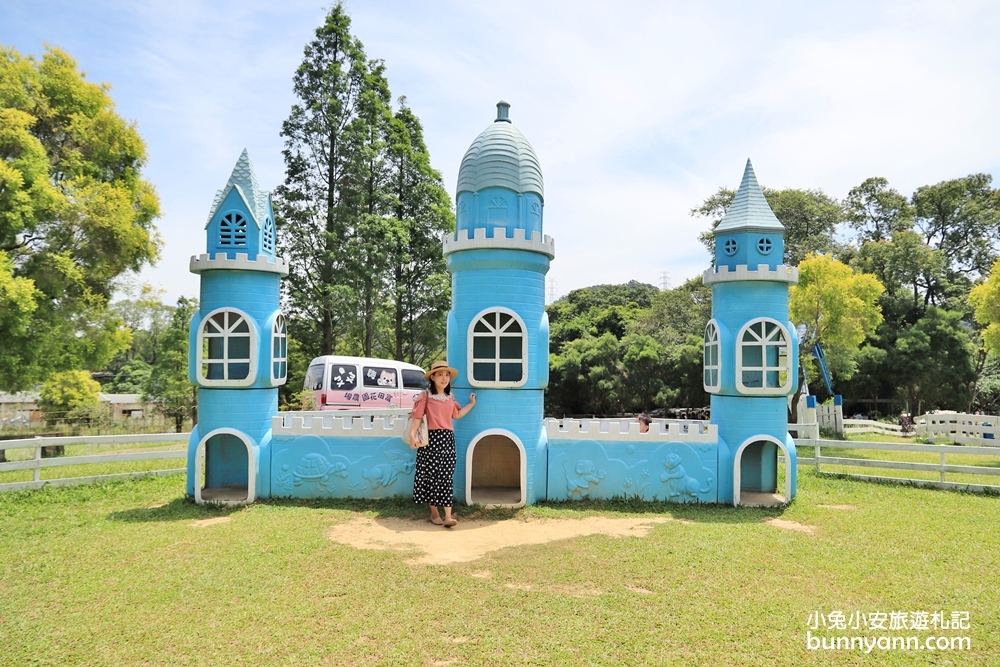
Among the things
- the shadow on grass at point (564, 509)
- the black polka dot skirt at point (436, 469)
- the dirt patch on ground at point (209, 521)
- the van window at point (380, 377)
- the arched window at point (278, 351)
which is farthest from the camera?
the van window at point (380, 377)

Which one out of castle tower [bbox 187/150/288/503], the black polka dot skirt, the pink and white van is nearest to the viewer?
the black polka dot skirt

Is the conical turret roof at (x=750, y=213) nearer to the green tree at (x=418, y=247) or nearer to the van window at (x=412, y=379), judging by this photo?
the van window at (x=412, y=379)

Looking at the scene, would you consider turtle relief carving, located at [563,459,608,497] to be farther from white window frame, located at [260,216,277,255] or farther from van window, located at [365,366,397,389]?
van window, located at [365,366,397,389]

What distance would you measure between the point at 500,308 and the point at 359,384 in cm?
799

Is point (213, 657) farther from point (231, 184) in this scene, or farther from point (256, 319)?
point (231, 184)

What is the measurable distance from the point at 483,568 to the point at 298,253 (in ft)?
51.5

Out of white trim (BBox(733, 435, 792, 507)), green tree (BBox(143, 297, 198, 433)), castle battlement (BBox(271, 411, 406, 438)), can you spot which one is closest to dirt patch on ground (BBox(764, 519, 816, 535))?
white trim (BBox(733, 435, 792, 507))

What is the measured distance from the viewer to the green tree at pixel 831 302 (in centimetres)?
1845

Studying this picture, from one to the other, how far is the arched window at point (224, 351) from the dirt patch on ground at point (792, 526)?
837 cm

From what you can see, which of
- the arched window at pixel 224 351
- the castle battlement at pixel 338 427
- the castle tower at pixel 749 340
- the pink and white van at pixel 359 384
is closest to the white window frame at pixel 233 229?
the arched window at pixel 224 351

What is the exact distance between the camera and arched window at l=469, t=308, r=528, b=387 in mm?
9430

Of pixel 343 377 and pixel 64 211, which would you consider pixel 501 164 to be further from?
pixel 64 211

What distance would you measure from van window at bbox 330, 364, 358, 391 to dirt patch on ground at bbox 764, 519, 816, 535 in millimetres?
11010

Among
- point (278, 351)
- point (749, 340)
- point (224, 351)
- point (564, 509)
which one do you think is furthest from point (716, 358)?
point (224, 351)
